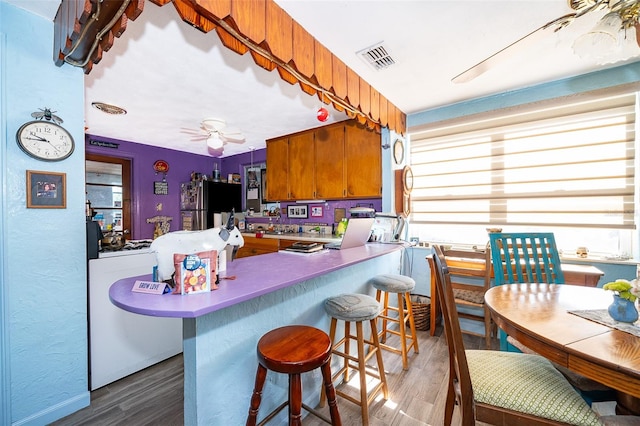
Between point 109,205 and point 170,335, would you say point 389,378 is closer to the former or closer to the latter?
point 170,335

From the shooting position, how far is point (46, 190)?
63.6 inches

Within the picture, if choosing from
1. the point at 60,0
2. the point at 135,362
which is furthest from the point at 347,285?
the point at 60,0

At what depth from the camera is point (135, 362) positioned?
2.10 metres

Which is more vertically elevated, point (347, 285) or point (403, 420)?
point (347, 285)

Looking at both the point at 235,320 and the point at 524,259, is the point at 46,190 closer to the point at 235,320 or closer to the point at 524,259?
the point at 235,320

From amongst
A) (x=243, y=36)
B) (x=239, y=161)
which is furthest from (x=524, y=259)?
(x=239, y=161)

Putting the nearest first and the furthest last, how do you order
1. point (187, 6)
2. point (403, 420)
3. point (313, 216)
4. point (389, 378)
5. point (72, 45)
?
point (187, 6)
point (72, 45)
point (403, 420)
point (389, 378)
point (313, 216)

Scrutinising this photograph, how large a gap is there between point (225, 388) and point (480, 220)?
114 inches

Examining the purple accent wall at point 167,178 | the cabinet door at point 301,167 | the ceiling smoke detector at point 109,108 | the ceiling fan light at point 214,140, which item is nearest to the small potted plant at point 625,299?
the purple accent wall at point 167,178

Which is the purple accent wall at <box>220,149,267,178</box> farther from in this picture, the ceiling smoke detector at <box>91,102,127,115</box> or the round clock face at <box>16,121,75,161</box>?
the round clock face at <box>16,121,75,161</box>

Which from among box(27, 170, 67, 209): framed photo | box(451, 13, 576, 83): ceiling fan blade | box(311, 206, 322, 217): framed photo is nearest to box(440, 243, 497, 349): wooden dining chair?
box(451, 13, 576, 83): ceiling fan blade

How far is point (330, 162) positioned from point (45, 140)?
2710 millimetres

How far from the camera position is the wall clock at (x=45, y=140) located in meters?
1.54

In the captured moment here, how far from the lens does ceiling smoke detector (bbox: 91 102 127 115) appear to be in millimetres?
2828
